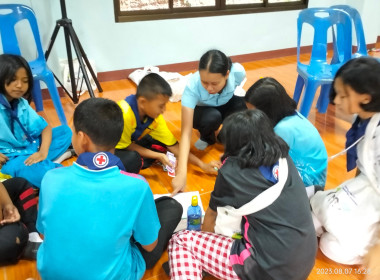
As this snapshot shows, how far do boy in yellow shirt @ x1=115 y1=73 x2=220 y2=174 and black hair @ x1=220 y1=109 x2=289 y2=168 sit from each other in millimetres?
643

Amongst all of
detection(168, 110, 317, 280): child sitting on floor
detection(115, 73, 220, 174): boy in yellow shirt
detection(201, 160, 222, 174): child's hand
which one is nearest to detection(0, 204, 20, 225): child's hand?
detection(115, 73, 220, 174): boy in yellow shirt

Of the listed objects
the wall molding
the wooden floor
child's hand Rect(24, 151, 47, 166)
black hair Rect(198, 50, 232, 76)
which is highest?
black hair Rect(198, 50, 232, 76)

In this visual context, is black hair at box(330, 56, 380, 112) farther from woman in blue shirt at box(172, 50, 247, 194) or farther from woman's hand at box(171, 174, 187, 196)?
woman's hand at box(171, 174, 187, 196)

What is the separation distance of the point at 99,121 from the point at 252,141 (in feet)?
1.65

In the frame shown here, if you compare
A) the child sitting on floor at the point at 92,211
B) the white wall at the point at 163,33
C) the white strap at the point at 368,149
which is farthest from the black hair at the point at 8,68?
the white strap at the point at 368,149

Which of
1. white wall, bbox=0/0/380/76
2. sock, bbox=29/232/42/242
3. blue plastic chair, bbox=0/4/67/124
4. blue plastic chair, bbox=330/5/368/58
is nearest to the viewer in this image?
sock, bbox=29/232/42/242

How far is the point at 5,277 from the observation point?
55.8 inches

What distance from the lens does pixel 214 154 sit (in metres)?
2.33

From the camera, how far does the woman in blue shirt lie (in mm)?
1858

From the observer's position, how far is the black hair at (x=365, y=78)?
1.38m

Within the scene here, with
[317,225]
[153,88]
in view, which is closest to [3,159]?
[153,88]

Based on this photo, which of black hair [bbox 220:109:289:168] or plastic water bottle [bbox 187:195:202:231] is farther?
plastic water bottle [bbox 187:195:202:231]

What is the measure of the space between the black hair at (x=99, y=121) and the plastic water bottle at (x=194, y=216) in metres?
0.56

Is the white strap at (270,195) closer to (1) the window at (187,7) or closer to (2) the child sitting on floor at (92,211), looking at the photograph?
(2) the child sitting on floor at (92,211)
